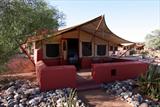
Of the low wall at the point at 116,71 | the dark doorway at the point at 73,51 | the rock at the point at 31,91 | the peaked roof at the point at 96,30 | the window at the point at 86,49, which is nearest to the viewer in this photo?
the rock at the point at 31,91

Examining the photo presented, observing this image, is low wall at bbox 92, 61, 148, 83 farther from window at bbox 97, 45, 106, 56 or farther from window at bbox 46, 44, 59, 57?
window at bbox 46, 44, 59, 57

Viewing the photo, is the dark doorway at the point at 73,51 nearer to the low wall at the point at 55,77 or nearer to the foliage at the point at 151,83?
the low wall at the point at 55,77

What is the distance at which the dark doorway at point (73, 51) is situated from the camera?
15.9 m

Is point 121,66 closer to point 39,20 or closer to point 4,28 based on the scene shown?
point 39,20

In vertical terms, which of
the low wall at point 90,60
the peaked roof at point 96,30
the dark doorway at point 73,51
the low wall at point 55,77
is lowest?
the low wall at point 55,77

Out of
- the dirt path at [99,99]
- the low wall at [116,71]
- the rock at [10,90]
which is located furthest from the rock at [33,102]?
the low wall at [116,71]

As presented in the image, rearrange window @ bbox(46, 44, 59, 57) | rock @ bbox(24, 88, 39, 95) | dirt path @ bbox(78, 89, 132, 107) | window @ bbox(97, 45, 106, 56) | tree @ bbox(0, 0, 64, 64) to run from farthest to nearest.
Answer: window @ bbox(97, 45, 106, 56) → window @ bbox(46, 44, 59, 57) → tree @ bbox(0, 0, 64, 64) → rock @ bbox(24, 88, 39, 95) → dirt path @ bbox(78, 89, 132, 107)

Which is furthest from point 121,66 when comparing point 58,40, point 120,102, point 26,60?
point 26,60

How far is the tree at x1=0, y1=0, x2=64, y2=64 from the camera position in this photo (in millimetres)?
10695

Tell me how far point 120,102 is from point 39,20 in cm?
669

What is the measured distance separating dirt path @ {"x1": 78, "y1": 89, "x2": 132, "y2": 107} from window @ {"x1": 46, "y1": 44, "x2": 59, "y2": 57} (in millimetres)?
5728

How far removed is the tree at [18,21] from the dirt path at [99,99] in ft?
15.5

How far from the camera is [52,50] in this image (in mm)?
15398

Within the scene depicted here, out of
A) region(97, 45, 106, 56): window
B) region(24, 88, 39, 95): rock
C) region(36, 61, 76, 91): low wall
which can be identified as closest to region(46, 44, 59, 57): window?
region(97, 45, 106, 56): window
